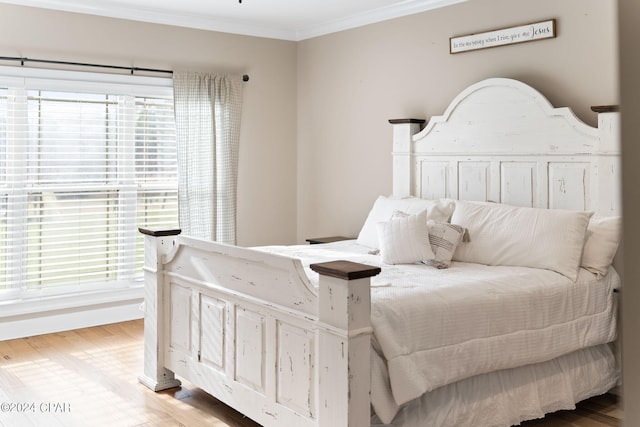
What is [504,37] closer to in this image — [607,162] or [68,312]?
[607,162]

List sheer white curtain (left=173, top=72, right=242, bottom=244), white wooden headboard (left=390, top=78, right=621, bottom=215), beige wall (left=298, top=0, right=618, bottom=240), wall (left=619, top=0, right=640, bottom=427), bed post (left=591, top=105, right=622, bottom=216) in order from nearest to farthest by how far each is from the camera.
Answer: wall (left=619, top=0, right=640, bottom=427) < bed post (left=591, top=105, right=622, bottom=216) < white wooden headboard (left=390, top=78, right=621, bottom=215) < beige wall (left=298, top=0, right=618, bottom=240) < sheer white curtain (left=173, top=72, right=242, bottom=244)

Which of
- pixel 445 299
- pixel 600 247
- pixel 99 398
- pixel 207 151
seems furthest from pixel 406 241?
pixel 207 151

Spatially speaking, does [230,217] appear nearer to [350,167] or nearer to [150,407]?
[350,167]

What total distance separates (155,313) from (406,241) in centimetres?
143

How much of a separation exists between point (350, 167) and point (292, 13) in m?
1.33

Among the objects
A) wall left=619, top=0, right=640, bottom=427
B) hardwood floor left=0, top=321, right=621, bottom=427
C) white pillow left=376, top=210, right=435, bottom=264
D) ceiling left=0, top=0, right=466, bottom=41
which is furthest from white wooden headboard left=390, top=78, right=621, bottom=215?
wall left=619, top=0, right=640, bottom=427

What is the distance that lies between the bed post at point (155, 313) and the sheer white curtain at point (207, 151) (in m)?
1.66

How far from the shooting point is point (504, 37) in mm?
3986

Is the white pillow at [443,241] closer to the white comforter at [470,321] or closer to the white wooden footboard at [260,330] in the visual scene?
the white comforter at [470,321]

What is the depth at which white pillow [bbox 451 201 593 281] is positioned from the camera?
3137 millimetres

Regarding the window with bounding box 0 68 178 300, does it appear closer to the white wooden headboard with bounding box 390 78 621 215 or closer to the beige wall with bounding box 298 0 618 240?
the beige wall with bounding box 298 0 618 240

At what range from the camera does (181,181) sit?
506cm

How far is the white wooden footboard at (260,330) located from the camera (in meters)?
2.20

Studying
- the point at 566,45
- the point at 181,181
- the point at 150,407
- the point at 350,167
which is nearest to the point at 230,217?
the point at 181,181
